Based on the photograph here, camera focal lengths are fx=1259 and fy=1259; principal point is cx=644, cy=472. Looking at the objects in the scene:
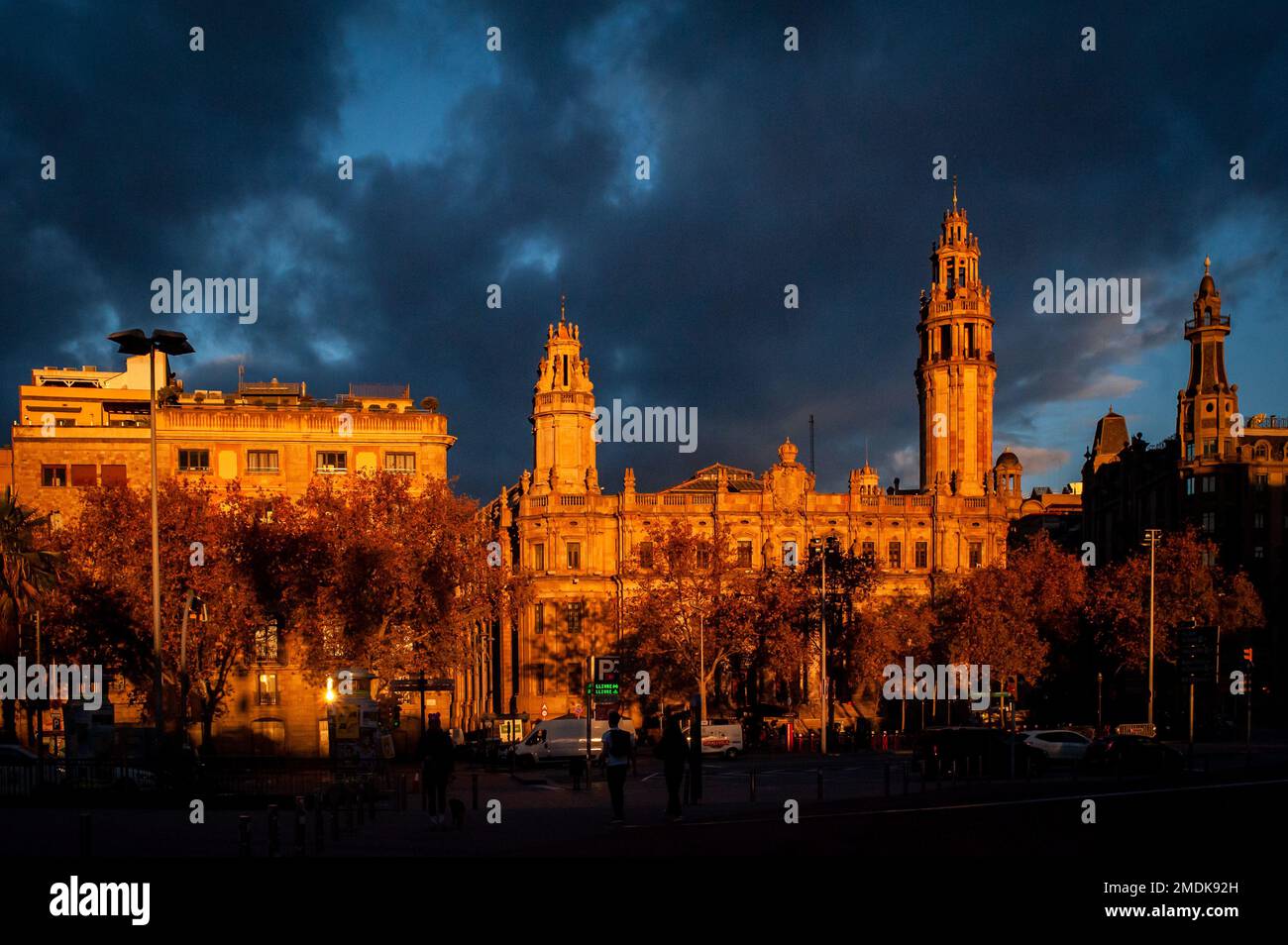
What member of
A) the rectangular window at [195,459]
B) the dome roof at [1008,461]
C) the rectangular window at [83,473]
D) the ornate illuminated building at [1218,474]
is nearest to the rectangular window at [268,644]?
the rectangular window at [195,459]

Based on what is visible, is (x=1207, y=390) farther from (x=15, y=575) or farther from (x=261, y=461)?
(x=15, y=575)

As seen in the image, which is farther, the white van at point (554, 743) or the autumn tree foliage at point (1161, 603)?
the autumn tree foliage at point (1161, 603)

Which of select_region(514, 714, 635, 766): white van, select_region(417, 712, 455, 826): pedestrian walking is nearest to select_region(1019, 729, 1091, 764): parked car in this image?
select_region(514, 714, 635, 766): white van

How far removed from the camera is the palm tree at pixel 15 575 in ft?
152

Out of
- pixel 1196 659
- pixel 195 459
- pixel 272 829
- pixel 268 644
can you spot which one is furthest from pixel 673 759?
pixel 195 459

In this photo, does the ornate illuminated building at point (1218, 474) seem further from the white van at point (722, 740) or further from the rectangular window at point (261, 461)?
the rectangular window at point (261, 461)

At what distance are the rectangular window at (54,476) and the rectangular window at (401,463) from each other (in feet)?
54.1

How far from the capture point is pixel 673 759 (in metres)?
24.8
